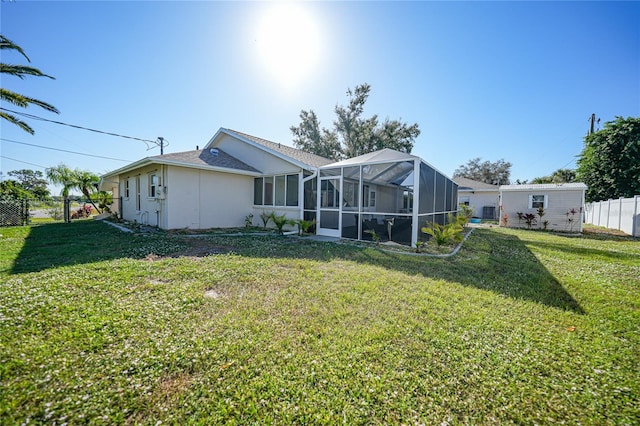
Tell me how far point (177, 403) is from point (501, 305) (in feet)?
14.3

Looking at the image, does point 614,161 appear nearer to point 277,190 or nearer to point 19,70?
point 277,190

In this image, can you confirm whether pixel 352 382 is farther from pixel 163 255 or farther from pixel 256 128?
pixel 256 128

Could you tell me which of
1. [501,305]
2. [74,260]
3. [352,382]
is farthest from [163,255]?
[501,305]

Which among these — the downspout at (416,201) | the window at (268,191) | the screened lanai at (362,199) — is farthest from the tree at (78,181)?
the downspout at (416,201)

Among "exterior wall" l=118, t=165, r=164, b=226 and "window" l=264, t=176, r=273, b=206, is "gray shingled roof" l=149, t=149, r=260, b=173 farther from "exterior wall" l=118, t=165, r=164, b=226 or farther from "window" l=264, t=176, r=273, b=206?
"exterior wall" l=118, t=165, r=164, b=226

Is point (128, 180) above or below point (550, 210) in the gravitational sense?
above

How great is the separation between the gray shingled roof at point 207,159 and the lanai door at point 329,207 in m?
Answer: 3.97

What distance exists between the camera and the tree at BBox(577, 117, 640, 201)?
15875mm

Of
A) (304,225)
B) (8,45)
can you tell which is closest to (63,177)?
(8,45)

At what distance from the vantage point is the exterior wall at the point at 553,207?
538 inches

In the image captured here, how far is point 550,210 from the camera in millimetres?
14531

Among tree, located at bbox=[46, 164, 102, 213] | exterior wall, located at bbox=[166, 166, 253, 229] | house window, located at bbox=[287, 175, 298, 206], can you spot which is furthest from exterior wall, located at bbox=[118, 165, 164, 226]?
tree, located at bbox=[46, 164, 102, 213]

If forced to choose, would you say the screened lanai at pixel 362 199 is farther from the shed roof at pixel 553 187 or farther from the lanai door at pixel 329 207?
the shed roof at pixel 553 187

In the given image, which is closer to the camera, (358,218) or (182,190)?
(358,218)
